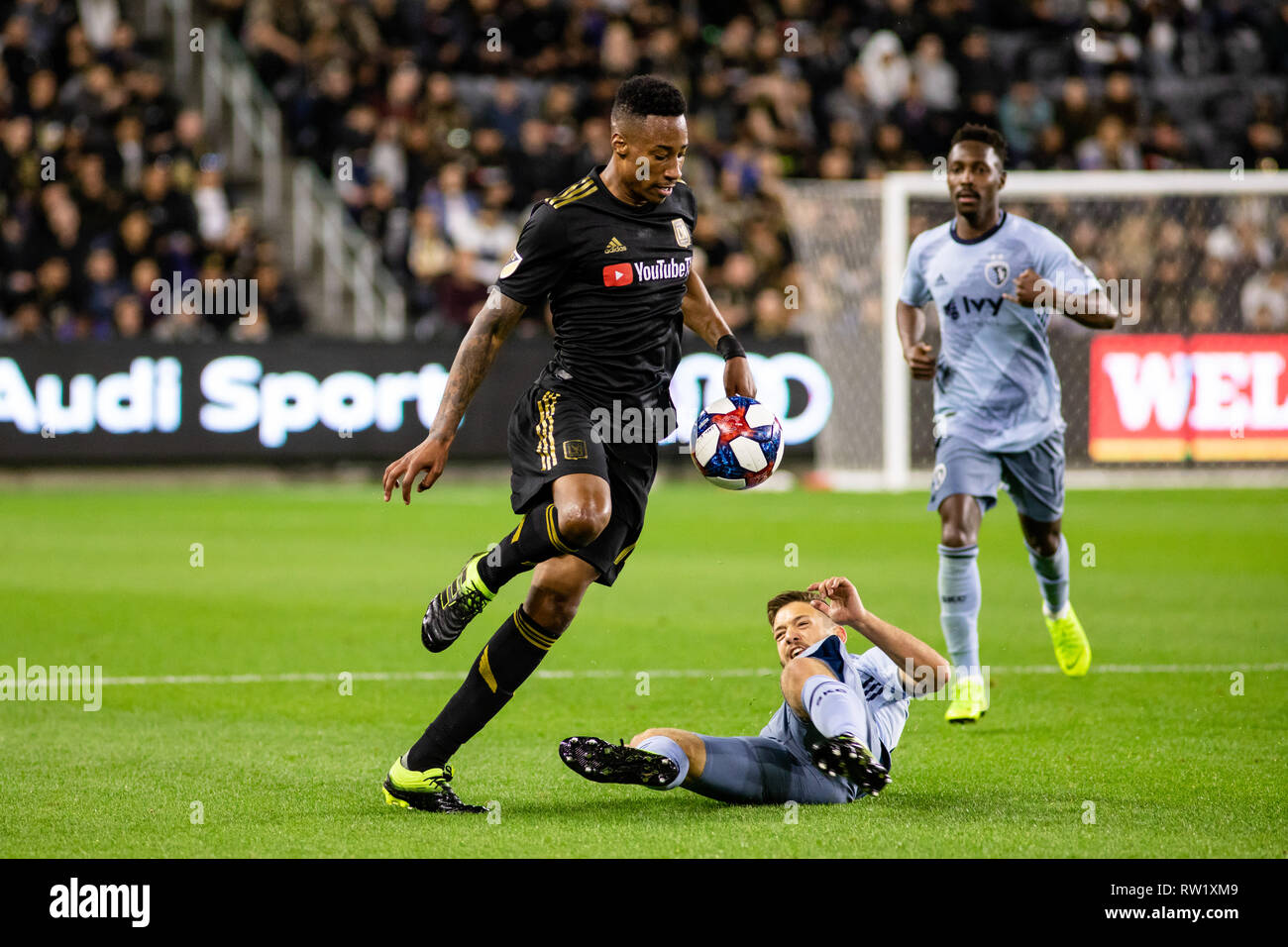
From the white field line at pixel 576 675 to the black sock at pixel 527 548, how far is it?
8.76 ft

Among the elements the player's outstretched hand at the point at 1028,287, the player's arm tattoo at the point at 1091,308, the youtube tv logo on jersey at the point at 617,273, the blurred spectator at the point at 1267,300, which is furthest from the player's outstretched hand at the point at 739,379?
the blurred spectator at the point at 1267,300

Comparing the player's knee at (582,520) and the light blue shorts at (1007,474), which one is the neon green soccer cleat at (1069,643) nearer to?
the light blue shorts at (1007,474)

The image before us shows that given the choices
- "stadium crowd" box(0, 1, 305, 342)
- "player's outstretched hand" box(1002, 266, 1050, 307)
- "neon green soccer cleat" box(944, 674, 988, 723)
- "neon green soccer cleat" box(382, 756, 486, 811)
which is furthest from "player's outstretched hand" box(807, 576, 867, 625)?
"stadium crowd" box(0, 1, 305, 342)

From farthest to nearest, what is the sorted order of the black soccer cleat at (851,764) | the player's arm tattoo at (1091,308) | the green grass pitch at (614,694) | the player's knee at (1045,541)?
1. the player's knee at (1045,541)
2. the player's arm tattoo at (1091,308)
3. the green grass pitch at (614,694)
4. the black soccer cleat at (851,764)

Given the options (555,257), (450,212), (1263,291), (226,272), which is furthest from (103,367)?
(555,257)

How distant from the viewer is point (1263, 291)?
1800 cm

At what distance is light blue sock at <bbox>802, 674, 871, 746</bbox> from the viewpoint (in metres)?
5.00

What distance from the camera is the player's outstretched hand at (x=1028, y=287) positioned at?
676cm

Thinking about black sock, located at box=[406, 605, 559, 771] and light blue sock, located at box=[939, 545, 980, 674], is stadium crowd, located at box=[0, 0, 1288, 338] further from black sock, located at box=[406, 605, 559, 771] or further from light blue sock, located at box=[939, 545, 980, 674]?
black sock, located at box=[406, 605, 559, 771]

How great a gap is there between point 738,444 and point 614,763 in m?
1.23

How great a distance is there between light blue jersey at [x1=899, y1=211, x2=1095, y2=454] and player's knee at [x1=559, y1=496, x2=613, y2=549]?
2713 millimetres

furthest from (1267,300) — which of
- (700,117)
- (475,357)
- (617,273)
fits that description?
(475,357)

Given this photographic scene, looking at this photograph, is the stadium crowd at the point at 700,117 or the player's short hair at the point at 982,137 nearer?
the player's short hair at the point at 982,137

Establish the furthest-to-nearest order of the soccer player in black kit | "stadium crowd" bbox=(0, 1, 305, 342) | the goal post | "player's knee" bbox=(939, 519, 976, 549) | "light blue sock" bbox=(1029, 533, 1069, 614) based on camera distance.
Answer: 1. "stadium crowd" bbox=(0, 1, 305, 342)
2. the goal post
3. "light blue sock" bbox=(1029, 533, 1069, 614)
4. "player's knee" bbox=(939, 519, 976, 549)
5. the soccer player in black kit
